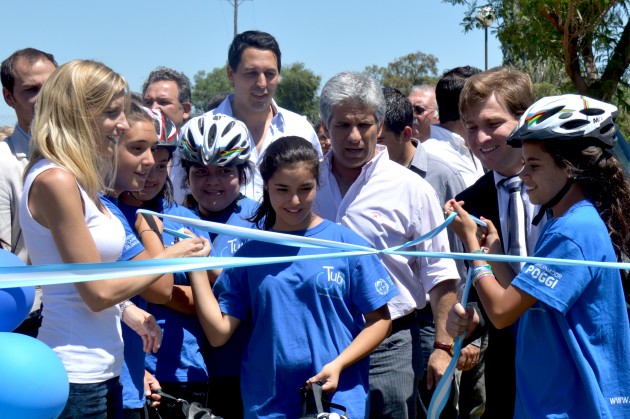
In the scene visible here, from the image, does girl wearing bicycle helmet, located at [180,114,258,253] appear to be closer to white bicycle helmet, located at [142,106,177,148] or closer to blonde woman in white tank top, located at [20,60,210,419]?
white bicycle helmet, located at [142,106,177,148]

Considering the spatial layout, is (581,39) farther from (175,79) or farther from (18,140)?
(18,140)

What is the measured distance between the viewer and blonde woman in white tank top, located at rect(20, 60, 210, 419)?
3.27 m

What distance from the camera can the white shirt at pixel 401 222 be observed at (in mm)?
4480

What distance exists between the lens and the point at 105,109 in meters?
3.52

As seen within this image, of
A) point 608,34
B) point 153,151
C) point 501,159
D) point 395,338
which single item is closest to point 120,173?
point 153,151

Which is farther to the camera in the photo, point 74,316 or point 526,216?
point 526,216

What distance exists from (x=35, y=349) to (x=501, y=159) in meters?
2.49

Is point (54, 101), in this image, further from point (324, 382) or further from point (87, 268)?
point (324, 382)

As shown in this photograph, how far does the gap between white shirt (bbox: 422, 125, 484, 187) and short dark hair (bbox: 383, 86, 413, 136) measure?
397mm

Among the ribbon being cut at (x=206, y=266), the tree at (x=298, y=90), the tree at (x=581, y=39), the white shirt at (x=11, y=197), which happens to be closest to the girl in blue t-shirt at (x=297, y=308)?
the ribbon being cut at (x=206, y=266)

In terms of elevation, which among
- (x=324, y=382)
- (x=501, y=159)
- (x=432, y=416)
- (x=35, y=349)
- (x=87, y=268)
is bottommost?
(x=432, y=416)

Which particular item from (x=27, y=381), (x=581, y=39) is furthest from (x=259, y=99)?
(x=581, y=39)

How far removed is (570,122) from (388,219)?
1284 mm

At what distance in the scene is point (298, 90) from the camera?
57.2 meters
